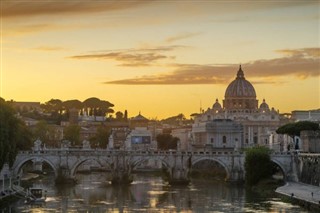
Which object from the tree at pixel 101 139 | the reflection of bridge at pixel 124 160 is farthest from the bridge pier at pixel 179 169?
the tree at pixel 101 139

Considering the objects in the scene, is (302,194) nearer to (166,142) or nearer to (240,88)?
(166,142)

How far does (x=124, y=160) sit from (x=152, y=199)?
1684 cm

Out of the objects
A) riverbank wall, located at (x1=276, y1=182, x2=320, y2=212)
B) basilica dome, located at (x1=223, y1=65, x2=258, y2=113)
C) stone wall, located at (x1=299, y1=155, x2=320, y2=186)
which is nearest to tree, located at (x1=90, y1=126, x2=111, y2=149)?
basilica dome, located at (x1=223, y1=65, x2=258, y2=113)

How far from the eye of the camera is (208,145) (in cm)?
10856

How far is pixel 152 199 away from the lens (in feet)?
186

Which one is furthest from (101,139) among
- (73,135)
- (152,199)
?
(152,199)

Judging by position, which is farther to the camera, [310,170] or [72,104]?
[72,104]

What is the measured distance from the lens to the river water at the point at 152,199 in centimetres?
4966

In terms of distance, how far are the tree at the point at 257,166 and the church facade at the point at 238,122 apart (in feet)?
86.4

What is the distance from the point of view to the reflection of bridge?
7256 cm

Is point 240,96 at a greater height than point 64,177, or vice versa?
point 240,96

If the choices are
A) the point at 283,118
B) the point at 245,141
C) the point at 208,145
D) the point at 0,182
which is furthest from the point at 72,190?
the point at 283,118

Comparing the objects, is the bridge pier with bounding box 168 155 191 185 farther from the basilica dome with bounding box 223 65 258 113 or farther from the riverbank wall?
the basilica dome with bounding box 223 65 258 113

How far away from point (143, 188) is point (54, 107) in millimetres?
92650
